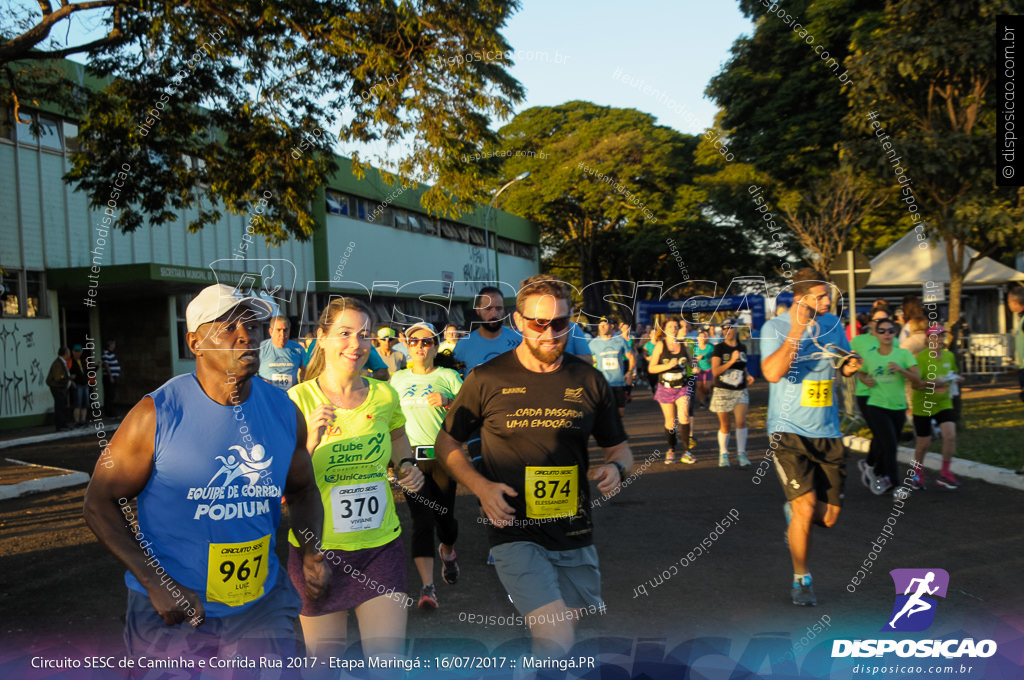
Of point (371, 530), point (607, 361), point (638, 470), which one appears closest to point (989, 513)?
point (638, 470)

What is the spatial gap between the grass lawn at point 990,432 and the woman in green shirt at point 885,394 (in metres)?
1.89

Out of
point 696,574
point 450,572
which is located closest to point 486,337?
point 450,572

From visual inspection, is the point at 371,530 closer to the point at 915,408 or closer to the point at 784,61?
the point at 915,408

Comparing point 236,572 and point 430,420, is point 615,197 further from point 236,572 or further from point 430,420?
point 236,572

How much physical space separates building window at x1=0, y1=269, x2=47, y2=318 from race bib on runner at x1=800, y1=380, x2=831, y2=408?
1843cm

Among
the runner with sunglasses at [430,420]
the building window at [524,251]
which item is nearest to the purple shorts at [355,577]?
the runner with sunglasses at [430,420]

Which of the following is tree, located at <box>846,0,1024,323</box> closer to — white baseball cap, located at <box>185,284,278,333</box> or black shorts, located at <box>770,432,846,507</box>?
black shorts, located at <box>770,432,846,507</box>

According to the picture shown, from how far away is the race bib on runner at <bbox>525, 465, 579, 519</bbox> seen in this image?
3.57 metres

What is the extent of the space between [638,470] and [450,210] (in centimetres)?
421

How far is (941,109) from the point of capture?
13.6m

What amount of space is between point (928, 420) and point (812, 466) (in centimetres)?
422

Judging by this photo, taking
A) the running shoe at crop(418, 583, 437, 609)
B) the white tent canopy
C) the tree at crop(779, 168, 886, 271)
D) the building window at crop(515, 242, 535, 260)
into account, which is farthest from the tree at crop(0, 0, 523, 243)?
the building window at crop(515, 242, 535, 260)

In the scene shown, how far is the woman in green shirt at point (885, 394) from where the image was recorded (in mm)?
8266

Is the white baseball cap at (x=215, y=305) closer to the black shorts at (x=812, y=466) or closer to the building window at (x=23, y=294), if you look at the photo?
the black shorts at (x=812, y=466)
